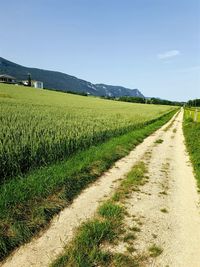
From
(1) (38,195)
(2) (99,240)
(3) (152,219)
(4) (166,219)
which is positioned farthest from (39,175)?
(4) (166,219)

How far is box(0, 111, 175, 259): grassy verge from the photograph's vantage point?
5082mm

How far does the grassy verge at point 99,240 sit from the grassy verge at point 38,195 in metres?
0.97

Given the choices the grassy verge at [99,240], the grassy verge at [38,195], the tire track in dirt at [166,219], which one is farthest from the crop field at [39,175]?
the tire track in dirt at [166,219]

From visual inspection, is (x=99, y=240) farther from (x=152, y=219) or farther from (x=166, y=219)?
(x=166, y=219)

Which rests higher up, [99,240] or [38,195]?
[38,195]

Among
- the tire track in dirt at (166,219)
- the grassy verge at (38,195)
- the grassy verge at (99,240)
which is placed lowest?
the tire track in dirt at (166,219)

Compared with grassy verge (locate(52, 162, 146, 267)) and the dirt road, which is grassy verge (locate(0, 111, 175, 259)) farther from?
grassy verge (locate(52, 162, 146, 267))

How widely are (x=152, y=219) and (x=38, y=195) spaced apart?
114 inches

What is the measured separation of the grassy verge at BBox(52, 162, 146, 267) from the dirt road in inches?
8.4

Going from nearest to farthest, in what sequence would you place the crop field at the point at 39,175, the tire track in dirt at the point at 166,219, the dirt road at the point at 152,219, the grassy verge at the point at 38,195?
the dirt road at the point at 152,219 < the tire track in dirt at the point at 166,219 < the grassy verge at the point at 38,195 < the crop field at the point at 39,175

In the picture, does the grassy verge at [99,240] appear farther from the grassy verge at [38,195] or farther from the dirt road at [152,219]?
the grassy verge at [38,195]

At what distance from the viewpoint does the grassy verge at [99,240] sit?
4352 mm

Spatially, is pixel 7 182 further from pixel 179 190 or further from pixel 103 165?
pixel 179 190

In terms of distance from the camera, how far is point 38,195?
21.6 feet
